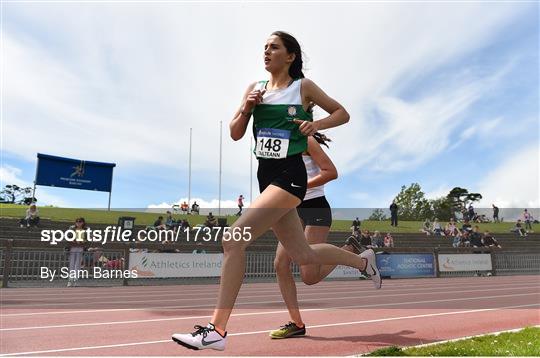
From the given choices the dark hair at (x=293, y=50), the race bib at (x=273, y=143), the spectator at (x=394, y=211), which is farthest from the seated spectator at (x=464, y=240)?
the race bib at (x=273, y=143)

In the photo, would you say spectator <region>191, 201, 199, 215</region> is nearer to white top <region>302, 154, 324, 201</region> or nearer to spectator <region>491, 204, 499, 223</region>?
spectator <region>491, 204, 499, 223</region>

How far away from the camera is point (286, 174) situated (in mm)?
3514

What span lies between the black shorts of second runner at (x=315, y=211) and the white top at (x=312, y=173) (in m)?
0.04

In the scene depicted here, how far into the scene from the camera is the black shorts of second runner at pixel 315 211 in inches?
189

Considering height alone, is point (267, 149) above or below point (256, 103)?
below

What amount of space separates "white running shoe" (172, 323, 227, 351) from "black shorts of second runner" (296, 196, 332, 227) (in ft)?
6.48

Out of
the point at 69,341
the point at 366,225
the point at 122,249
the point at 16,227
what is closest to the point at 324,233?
the point at 69,341

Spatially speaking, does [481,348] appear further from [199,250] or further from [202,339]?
[199,250]

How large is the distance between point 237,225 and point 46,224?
72.1ft

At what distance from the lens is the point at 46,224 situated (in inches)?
890

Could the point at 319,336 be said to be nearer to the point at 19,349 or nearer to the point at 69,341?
the point at 69,341

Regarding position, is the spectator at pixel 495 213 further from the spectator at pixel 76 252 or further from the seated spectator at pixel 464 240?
the spectator at pixel 76 252

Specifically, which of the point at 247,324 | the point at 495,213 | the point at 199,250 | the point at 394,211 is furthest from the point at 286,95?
the point at 495,213

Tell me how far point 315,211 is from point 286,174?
1420mm
